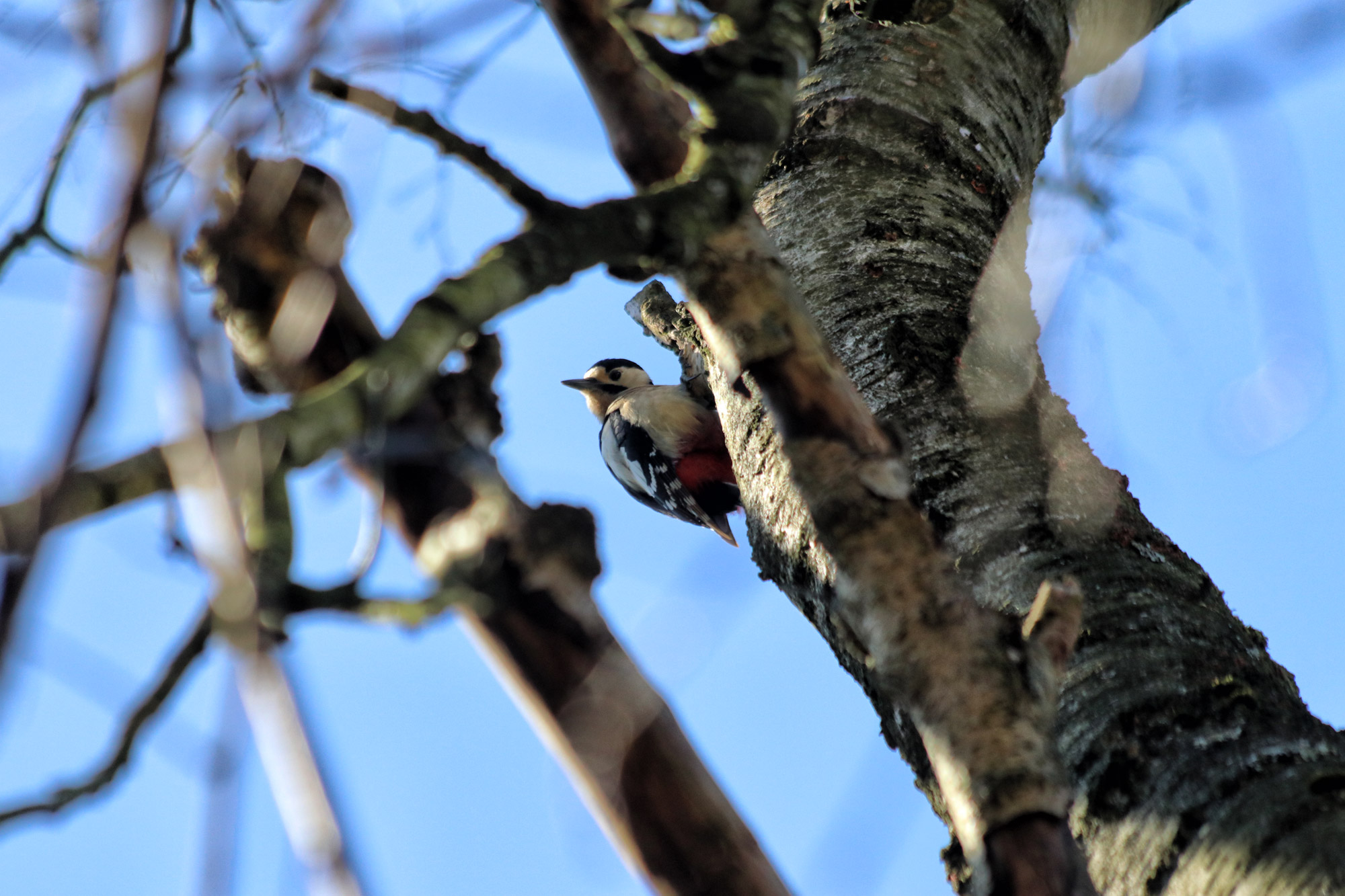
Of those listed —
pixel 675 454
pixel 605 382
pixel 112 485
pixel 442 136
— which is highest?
pixel 605 382

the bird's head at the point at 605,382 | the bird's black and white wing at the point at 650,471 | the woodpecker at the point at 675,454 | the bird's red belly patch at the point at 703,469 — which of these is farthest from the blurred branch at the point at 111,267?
the bird's head at the point at 605,382

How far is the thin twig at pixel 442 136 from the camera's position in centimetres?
120

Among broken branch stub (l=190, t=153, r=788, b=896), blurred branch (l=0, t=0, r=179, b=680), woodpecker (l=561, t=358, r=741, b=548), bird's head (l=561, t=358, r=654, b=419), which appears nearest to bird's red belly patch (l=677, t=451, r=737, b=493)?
woodpecker (l=561, t=358, r=741, b=548)

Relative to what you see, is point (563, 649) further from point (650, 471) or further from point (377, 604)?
point (650, 471)

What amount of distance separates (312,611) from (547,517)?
0.23 meters

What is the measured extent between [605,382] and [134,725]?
5299mm

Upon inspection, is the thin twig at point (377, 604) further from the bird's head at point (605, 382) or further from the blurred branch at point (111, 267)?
the bird's head at point (605, 382)

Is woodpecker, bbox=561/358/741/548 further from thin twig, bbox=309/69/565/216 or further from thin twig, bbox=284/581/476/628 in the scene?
thin twig, bbox=284/581/476/628

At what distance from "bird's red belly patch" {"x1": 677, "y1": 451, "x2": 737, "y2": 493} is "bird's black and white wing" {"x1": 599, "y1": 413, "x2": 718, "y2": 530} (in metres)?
0.04

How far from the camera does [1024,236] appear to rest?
2.58 meters

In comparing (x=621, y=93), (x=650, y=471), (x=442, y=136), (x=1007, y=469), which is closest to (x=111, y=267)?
(x=442, y=136)

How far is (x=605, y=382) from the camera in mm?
6195

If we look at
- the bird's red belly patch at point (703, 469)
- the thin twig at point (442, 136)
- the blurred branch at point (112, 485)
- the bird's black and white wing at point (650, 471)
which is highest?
the bird's black and white wing at point (650, 471)

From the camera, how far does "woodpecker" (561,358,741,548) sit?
4.79 m
